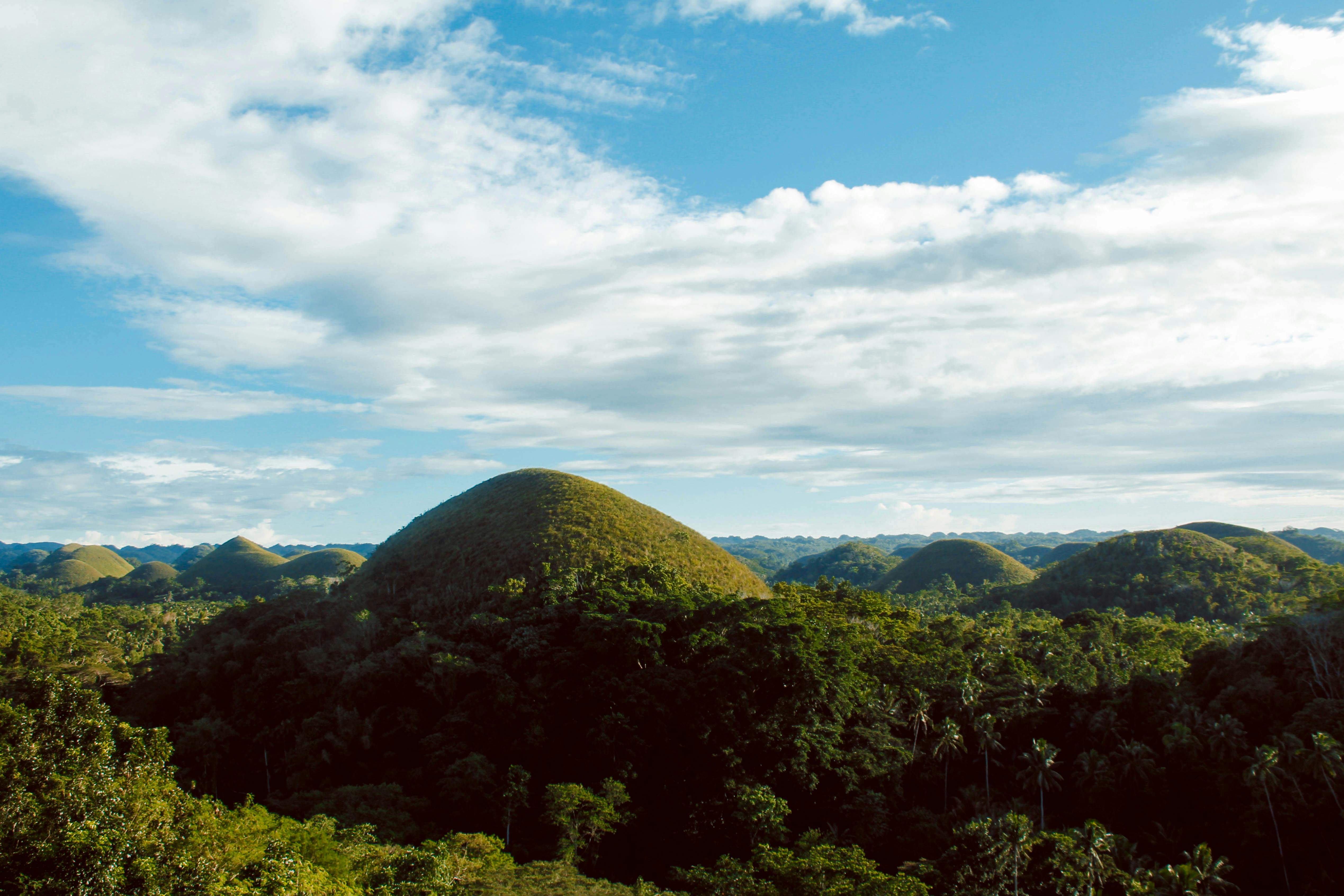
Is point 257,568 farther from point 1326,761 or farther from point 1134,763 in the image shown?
point 1326,761

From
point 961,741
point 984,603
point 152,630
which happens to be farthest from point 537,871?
point 984,603

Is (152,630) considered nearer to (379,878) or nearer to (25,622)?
(25,622)

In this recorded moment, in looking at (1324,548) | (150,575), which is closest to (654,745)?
(150,575)

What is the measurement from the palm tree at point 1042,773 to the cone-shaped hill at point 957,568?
114m

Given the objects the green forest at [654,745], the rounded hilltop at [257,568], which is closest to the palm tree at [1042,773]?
the green forest at [654,745]

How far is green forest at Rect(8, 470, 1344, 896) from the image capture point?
2105cm

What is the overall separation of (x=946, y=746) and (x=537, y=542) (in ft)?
127

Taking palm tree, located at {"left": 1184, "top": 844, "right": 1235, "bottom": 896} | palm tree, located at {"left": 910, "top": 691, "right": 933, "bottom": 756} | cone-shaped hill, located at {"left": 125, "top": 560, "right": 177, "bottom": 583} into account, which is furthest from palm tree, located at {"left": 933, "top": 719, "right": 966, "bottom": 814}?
cone-shaped hill, located at {"left": 125, "top": 560, "right": 177, "bottom": 583}

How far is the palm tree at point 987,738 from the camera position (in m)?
48.1

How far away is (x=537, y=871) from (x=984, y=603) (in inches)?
4129

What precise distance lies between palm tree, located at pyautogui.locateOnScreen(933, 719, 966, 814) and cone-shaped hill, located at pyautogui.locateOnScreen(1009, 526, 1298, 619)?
219 feet

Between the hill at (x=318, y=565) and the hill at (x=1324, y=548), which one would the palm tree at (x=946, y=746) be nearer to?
the hill at (x=318, y=565)

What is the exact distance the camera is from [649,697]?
44.4 m

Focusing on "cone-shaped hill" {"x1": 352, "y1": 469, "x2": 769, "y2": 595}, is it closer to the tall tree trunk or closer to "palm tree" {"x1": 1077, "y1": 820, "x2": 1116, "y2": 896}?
"palm tree" {"x1": 1077, "y1": 820, "x2": 1116, "y2": 896}
